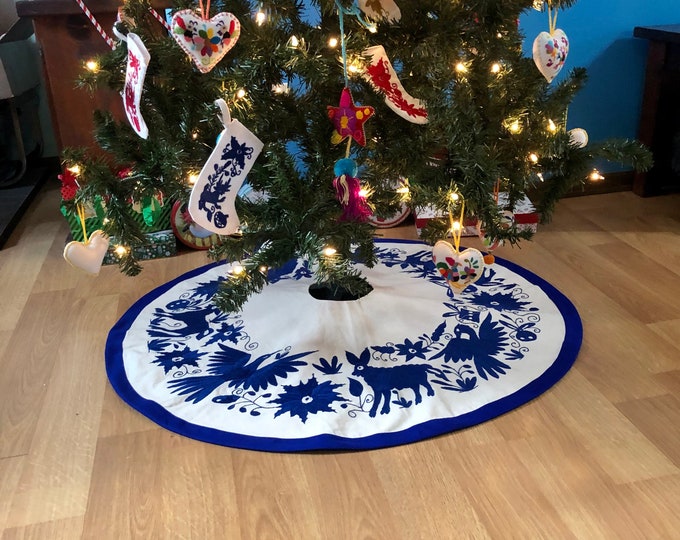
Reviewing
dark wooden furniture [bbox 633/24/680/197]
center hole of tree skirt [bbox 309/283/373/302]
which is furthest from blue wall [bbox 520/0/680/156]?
center hole of tree skirt [bbox 309/283/373/302]

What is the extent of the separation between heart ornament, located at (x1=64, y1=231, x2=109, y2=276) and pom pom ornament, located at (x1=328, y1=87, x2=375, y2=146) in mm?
556

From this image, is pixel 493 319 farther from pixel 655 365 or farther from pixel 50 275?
pixel 50 275

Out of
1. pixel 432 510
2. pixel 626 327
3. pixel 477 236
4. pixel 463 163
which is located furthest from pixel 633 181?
pixel 432 510

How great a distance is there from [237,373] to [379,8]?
30.1 inches

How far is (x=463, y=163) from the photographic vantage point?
3.95 ft

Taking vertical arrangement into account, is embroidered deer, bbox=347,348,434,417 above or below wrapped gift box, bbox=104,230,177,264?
below

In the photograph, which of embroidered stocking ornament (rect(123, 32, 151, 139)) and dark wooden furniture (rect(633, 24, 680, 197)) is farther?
dark wooden furniture (rect(633, 24, 680, 197))

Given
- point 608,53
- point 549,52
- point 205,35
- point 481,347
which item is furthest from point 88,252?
point 608,53

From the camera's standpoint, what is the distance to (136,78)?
3.75 feet

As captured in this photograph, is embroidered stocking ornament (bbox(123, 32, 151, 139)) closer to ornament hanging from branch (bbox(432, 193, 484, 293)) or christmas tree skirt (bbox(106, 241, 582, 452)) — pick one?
christmas tree skirt (bbox(106, 241, 582, 452))

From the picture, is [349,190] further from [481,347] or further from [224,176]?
[481,347]

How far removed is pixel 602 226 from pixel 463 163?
105 cm

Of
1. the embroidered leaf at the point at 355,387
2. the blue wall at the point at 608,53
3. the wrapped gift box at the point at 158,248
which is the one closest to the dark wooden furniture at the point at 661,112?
the blue wall at the point at 608,53

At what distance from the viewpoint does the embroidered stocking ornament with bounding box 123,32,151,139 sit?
1105mm
